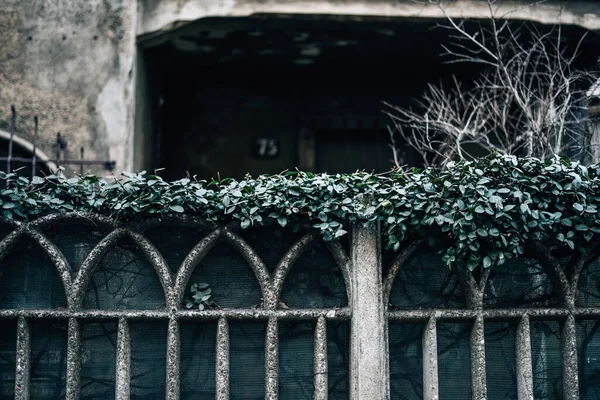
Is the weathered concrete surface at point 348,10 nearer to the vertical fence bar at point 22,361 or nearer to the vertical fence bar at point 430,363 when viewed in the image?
the vertical fence bar at point 22,361

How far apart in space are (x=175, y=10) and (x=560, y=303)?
13.8ft

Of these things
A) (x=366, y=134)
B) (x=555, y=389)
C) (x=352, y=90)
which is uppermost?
(x=352, y=90)

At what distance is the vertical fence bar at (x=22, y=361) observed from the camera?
371cm

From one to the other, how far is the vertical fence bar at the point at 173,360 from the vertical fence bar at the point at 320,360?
2.47ft

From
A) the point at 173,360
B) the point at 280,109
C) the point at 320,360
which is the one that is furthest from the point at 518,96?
the point at 173,360

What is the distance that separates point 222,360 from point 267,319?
0.33 metres

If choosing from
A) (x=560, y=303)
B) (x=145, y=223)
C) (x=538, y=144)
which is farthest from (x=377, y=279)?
(x=538, y=144)

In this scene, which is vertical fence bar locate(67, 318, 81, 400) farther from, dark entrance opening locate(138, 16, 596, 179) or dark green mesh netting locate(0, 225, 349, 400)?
dark entrance opening locate(138, 16, 596, 179)

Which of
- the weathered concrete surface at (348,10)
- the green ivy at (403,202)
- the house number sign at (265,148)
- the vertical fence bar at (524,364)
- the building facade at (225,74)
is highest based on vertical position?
the weathered concrete surface at (348,10)

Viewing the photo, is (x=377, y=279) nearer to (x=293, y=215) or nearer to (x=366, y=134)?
(x=293, y=215)

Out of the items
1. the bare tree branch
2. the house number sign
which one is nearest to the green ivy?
the bare tree branch

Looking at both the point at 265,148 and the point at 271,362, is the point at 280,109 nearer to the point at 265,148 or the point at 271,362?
the point at 265,148

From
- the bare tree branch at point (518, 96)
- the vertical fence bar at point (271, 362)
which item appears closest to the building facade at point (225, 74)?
the bare tree branch at point (518, 96)

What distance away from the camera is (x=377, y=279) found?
384 cm
